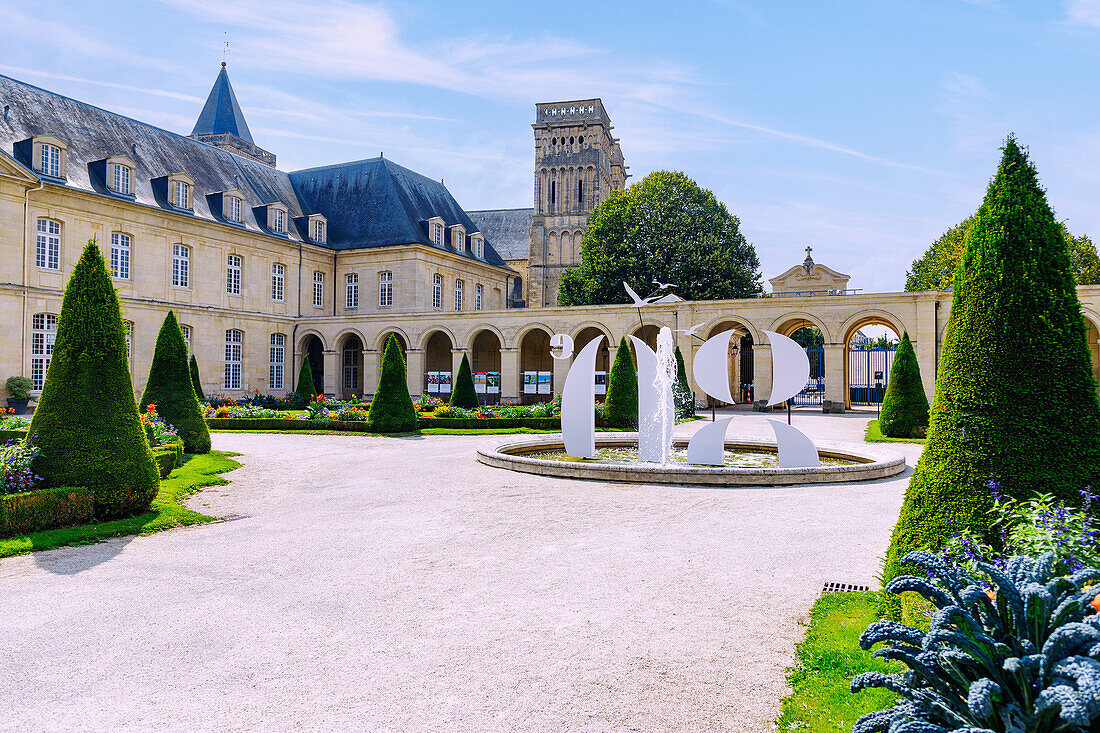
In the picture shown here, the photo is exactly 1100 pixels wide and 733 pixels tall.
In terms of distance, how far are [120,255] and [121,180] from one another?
9.89 feet

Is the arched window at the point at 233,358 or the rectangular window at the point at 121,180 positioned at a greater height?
the rectangular window at the point at 121,180

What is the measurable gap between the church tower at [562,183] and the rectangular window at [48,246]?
3028cm

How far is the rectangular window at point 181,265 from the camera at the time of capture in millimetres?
31359

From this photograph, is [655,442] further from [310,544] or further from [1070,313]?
[1070,313]

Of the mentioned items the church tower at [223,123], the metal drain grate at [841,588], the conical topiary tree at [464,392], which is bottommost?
the metal drain grate at [841,588]

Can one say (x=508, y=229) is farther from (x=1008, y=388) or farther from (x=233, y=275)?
(x=1008, y=388)

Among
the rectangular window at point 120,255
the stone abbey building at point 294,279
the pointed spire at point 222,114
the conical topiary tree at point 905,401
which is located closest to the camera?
the conical topiary tree at point 905,401

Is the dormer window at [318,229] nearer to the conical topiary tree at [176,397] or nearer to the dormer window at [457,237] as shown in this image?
the dormer window at [457,237]

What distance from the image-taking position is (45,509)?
726 centimetres

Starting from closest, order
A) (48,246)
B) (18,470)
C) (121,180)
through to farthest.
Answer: (18,470) → (48,246) → (121,180)

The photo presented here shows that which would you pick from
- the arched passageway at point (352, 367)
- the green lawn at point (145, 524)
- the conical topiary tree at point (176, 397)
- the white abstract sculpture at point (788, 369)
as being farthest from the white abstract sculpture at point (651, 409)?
the arched passageway at point (352, 367)

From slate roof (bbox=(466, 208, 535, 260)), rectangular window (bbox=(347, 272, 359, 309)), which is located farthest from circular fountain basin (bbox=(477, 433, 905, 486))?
slate roof (bbox=(466, 208, 535, 260))

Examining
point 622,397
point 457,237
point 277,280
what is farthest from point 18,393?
point 457,237

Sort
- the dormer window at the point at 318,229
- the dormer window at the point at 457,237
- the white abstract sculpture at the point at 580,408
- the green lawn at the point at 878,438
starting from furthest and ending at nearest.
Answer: the dormer window at the point at 457,237 < the dormer window at the point at 318,229 < the green lawn at the point at 878,438 < the white abstract sculpture at the point at 580,408
